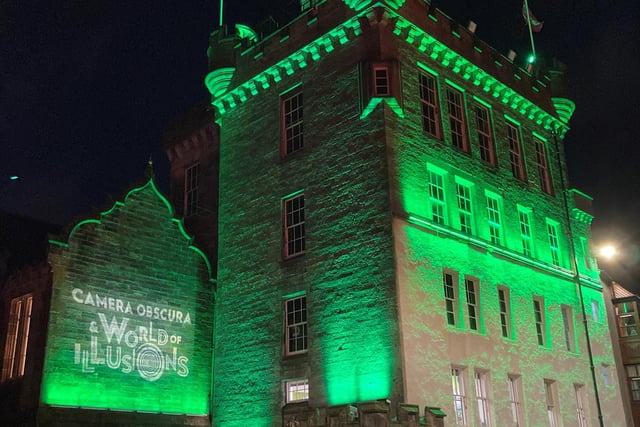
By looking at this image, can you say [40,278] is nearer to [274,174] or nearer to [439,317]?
[274,174]

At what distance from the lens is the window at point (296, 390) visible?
23.6 metres

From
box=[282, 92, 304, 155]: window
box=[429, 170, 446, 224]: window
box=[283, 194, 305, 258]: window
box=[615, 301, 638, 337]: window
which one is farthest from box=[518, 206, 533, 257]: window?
box=[615, 301, 638, 337]: window

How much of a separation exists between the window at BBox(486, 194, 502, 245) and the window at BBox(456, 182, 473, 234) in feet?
3.44

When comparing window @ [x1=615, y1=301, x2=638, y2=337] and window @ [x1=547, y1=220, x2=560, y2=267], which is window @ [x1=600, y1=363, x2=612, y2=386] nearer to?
window @ [x1=547, y1=220, x2=560, y2=267]

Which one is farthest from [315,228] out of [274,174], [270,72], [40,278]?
[40,278]

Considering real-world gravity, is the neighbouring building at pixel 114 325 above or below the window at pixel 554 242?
below

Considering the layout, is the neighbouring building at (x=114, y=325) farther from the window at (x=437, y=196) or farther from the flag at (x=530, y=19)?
the flag at (x=530, y=19)

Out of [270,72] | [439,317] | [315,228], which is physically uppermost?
[270,72]

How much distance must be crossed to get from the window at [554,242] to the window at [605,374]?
4.70 metres

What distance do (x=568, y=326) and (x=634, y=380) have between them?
36.4ft

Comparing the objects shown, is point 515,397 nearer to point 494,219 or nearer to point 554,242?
point 494,219

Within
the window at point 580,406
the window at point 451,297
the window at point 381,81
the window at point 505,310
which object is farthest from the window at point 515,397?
the window at point 381,81

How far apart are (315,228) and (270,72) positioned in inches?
280

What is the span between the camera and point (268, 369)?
24.8 meters
